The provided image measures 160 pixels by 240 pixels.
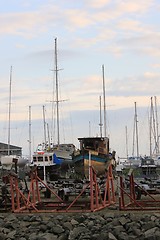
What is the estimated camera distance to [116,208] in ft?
64.0

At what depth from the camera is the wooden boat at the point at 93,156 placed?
1554 inches

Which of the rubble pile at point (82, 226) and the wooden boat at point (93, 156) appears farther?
the wooden boat at point (93, 156)

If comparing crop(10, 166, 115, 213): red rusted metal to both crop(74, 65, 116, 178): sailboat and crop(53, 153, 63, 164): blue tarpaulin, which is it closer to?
crop(74, 65, 116, 178): sailboat

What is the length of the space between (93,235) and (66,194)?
8268 mm

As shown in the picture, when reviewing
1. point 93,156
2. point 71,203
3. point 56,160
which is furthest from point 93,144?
point 71,203

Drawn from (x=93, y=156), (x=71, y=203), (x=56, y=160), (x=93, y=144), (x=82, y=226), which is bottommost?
(x=82, y=226)

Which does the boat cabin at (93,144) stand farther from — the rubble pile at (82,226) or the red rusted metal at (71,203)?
the rubble pile at (82,226)

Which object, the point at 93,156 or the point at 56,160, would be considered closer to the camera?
the point at 93,156

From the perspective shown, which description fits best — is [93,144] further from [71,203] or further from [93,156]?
[71,203]

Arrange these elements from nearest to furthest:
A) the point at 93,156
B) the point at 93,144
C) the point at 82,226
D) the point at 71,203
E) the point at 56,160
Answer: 1. the point at 82,226
2. the point at 71,203
3. the point at 93,156
4. the point at 93,144
5. the point at 56,160

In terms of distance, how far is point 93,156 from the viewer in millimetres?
40438

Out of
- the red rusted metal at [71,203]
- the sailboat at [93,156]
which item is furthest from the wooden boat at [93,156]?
the red rusted metal at [71,203]

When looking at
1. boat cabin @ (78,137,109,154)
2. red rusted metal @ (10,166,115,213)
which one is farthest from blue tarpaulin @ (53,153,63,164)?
red rusted metal @ (10,166,115,213)

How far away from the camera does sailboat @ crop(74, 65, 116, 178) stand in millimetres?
39469
